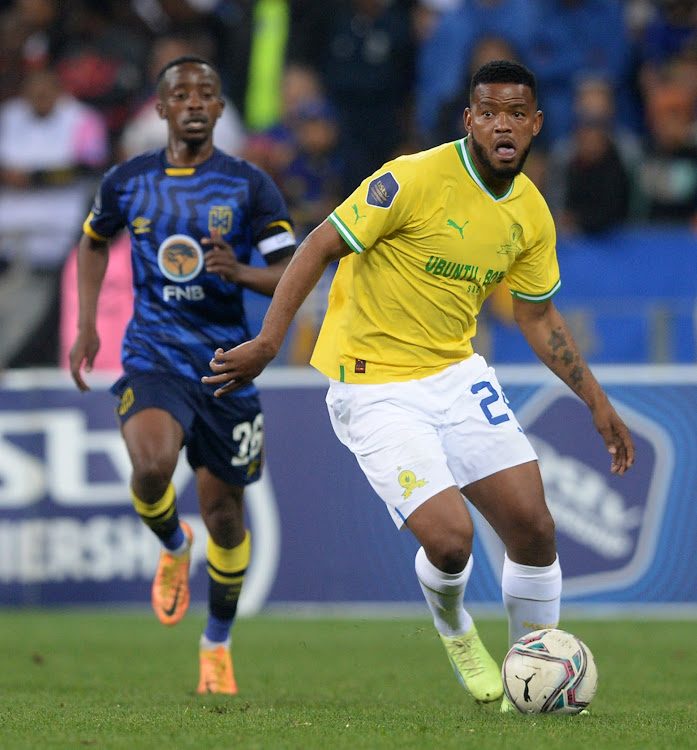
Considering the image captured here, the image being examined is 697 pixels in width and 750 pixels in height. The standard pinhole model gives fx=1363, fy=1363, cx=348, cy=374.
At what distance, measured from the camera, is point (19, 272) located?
11328 millimetres

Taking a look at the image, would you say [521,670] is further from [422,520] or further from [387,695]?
[387,695]

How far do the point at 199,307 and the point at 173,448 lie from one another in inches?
27.4

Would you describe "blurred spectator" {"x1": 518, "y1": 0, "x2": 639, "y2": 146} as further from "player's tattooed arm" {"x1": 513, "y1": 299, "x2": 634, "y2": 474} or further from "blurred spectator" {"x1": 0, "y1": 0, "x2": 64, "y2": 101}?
"player's tattooed arm" {"x1": 513, "y1": 299, "x2": 634, "y2": 474}

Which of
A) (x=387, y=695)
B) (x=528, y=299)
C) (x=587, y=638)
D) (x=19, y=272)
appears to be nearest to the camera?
(x=528, y=299)

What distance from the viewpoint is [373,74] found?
13.0 meters

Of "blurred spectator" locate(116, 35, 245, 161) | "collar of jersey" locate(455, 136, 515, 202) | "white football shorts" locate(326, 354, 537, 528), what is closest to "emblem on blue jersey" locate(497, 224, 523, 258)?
"collar of jersey" locate(455, 136, 515, 202)

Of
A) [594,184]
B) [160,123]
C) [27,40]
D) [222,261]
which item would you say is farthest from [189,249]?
[27,40]

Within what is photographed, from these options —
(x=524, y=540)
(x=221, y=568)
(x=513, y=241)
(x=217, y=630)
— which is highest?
(x=513, y=241)

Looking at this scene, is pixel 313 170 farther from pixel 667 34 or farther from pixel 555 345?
pixel 555 345

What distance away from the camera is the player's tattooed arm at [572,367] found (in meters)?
5.59

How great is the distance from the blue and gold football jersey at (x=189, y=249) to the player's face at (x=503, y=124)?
1.35 metres

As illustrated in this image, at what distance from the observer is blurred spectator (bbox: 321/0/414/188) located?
12922 mm

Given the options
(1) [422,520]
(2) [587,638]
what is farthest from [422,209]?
(2) [587,638]

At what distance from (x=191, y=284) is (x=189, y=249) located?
0.16 meters
